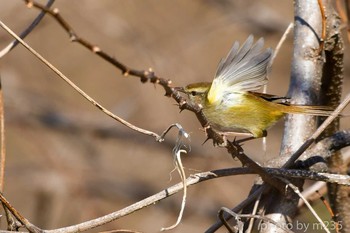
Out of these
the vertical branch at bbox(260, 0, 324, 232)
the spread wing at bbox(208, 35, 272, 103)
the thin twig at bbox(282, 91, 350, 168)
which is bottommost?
the thin twig at bbox(282, 91, 350, 168)

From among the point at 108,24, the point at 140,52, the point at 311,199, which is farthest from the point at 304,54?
the point at 108,24

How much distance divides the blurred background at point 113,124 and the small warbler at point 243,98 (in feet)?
5.47

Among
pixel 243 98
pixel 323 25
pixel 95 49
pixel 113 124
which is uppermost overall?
pixel 113 124

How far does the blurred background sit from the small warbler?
167 centimetres

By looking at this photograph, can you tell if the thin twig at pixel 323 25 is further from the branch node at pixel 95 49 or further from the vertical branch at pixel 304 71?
the branch node at pixel 95 49

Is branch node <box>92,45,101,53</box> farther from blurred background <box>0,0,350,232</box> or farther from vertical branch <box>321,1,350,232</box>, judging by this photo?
blurred background <box>0,0,350,232</box>

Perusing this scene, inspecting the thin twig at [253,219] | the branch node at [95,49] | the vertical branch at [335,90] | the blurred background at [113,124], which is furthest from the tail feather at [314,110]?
the blurred background at [113,124]

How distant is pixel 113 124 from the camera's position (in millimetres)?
4723

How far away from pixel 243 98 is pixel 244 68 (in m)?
0.42

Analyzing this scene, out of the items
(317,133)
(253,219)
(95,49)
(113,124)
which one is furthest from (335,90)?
(113,124)

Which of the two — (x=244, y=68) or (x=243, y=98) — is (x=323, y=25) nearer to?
(x=243, y=98)

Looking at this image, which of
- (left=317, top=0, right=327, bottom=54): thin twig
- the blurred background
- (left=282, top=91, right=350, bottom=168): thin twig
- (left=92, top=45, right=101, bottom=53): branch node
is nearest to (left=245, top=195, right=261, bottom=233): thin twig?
(left=282, top=91, right=350, bottom=168): thin twig

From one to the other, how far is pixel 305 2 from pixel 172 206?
2528 millimetres

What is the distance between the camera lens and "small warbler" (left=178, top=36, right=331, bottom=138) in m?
1.98
